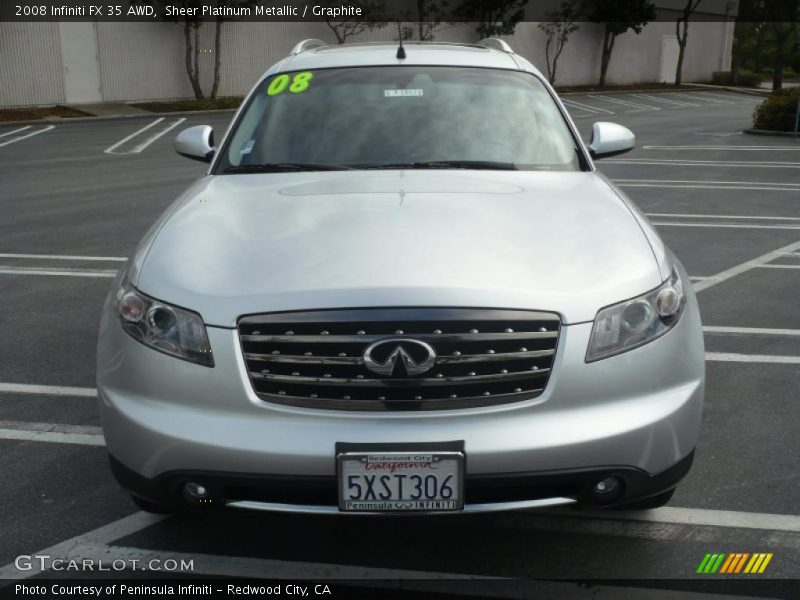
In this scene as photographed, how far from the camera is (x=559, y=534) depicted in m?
→ 3.40

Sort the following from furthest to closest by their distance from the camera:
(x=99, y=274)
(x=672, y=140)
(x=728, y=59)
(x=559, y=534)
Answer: (x=728, y=59) → (x=672, y=140) → (x=99, y=274) → (x=559, y=534)

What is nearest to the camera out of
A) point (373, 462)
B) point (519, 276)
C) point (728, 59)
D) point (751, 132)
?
point (373, 462)

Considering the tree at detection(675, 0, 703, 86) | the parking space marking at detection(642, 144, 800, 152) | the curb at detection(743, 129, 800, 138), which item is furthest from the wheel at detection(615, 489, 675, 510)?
the tree at detection(675, 0, 703, 86)

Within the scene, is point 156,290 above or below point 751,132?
above

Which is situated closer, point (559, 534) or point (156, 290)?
point (156, 290)

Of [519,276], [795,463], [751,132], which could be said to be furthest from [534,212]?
[751,132]

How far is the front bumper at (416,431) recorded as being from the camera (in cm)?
268

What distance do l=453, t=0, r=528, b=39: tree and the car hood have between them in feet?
124

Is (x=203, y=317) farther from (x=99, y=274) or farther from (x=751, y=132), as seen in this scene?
(x=751, y=132)

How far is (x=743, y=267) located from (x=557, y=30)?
124 ft

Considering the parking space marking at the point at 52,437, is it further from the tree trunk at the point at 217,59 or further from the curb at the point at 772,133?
the tree trunk at the point at 217,59

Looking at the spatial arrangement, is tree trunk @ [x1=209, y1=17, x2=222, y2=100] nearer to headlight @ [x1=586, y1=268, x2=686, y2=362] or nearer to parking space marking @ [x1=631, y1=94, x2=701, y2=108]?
parking space marking @ [x1=631, y1=94, x2=701, y2=108]

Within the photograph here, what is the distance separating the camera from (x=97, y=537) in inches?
132

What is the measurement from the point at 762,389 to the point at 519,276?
2.58m
